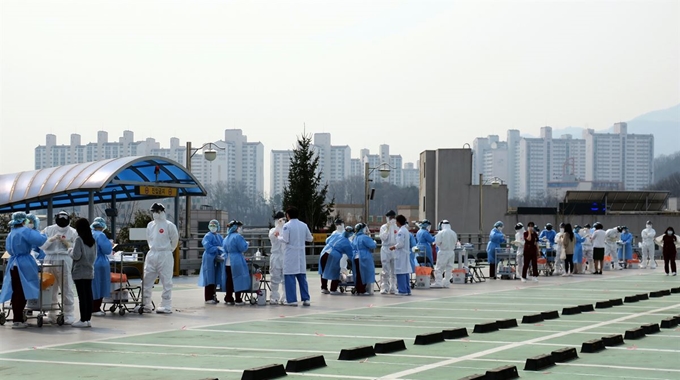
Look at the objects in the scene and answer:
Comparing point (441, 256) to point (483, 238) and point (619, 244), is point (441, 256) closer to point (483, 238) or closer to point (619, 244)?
point (619, 244)

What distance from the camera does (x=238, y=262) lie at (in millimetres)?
21031

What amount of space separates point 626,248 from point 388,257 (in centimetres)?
2117

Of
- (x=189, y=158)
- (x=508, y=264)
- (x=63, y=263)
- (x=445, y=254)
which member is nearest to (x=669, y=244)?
(x=508, y=264)

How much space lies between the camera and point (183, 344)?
44.6ft

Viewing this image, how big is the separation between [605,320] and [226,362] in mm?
7675

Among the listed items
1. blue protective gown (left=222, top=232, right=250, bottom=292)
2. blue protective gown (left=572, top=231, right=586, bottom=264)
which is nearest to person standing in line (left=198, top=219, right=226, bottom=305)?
blue protective gown (left=222, top=232, right=250, bottom=292)

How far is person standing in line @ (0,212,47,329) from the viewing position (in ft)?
53.0

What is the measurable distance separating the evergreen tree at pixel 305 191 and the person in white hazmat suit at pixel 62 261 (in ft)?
102

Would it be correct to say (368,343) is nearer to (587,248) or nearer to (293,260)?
(293,260)

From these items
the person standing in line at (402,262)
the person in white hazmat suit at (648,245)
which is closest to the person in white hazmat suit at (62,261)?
the person standing in line at (402,262)

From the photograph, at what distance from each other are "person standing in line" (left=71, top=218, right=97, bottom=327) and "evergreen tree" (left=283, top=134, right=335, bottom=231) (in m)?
31.5

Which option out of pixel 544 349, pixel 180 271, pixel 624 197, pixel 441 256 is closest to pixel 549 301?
pixel 441 256

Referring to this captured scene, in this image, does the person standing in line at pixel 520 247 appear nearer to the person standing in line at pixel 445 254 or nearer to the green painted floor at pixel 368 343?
the person standing in line at pixel 445 254

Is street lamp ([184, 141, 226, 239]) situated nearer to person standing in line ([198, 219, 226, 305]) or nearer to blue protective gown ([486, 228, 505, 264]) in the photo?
blue protective gown ([486, 228, 505, 264])
